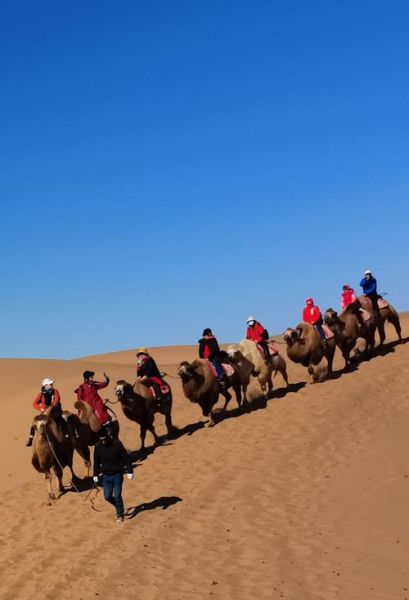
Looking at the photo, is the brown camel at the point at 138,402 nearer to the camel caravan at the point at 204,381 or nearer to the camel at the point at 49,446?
the camel caravan at the point at 204,381

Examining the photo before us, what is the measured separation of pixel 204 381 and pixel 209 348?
104 cm

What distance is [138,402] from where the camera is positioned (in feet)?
57.7

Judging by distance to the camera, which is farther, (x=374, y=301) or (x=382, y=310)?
(x=382, y=310)

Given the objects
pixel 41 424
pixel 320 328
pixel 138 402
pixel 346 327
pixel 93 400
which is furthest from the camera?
pixel 346 327

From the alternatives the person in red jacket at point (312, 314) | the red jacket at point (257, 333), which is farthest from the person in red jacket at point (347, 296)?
the red jacket at point (257, 333)

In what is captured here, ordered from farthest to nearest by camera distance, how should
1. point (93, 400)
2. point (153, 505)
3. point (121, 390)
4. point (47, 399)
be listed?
point (121, 390) < point (93, 400) < point (47, 399) < point (153, 505)

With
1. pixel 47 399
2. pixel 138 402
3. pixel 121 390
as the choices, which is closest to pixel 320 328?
pixel 138 402

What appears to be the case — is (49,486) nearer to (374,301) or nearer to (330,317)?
(330,317)

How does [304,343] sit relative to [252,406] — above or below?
above

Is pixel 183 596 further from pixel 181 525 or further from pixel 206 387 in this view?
pixel 206 387

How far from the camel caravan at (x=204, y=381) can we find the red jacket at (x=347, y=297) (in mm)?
25

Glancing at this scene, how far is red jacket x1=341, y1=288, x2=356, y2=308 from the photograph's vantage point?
23781 mm

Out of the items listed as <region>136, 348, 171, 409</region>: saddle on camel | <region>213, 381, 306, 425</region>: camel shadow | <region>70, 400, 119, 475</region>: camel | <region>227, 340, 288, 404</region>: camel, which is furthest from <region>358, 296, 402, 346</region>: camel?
<region>70, 400, 119, 475</region>: camel

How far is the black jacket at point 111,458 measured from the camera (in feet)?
39.2
